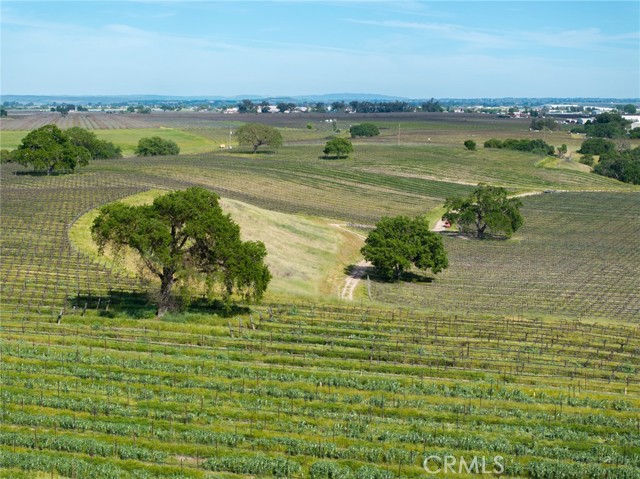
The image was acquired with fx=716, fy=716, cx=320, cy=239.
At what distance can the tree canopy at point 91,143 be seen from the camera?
504 ft

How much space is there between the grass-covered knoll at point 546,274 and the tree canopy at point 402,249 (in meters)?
2.07

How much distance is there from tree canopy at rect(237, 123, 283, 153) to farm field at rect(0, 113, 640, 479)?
8661cm

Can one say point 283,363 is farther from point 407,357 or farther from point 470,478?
point 470,478

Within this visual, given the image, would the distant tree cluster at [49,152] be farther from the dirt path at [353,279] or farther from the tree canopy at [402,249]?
the tree canopy at [402,249]

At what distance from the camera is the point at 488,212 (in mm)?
98750

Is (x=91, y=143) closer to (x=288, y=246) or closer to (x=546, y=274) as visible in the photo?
(x=288, y=246)

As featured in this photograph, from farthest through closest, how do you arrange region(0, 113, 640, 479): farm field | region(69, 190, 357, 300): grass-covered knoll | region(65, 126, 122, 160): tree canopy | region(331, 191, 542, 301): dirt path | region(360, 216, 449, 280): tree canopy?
Answer: region(65, 126, 122, 160): tree canopy, region(360, 216, 449, 280): tree canopy, region(331, 191, 542, 301): dirt path, region(69, 190, 357, 300): grass-covered knoll, region(0, 113, 640, 479): farm field

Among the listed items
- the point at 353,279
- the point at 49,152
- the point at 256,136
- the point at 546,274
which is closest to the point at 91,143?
the point at 256,136

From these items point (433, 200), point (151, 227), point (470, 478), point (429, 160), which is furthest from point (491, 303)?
point (429, 160)

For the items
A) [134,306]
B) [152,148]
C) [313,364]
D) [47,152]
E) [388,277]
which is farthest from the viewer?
[152,148]

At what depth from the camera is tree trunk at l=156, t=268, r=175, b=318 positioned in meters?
49.8

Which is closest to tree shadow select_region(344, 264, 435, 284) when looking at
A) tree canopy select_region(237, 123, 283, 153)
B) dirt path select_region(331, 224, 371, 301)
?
dirt path select_region(331, 224, 371, 301)

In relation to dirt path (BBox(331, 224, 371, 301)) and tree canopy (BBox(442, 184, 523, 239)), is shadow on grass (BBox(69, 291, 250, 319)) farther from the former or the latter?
tree canopy (BBox(442, 184, 523, 239))

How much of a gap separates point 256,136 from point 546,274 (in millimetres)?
112040
